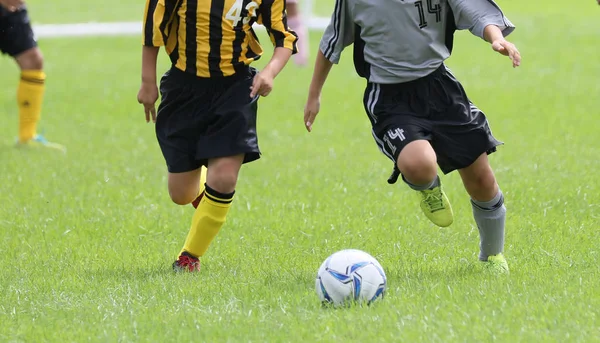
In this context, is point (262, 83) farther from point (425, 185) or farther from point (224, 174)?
point (425, 185)

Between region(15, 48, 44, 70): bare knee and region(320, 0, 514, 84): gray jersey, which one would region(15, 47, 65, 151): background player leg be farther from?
region(320, 0, 514, 84): gray jersey

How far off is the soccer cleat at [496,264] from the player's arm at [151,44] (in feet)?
6.62

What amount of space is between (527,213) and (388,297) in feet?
8.06

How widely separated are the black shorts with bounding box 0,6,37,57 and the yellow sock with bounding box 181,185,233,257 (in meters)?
5.04

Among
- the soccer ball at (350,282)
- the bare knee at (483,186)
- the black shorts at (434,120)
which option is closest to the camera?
the soccer ball at (350,282)

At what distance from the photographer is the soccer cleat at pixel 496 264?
5.35 metres

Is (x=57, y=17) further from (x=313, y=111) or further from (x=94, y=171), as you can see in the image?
(x=313, y=111)

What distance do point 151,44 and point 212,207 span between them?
95 centimetres

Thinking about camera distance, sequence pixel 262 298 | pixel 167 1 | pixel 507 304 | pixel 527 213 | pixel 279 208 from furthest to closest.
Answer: pixel 279 208, pixel 527 213, pixel 167 1, pixel 262 298, pixel 507 304

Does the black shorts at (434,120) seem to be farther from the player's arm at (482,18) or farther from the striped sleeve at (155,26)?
the striped sleeve at (155,26)

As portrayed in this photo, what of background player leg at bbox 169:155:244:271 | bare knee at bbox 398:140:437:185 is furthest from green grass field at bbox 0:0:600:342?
bare knee at bbox 398:140:437:185

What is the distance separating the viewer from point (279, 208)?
294 inches

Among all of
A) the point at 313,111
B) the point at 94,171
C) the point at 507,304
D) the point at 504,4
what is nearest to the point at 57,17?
the point at 504,4

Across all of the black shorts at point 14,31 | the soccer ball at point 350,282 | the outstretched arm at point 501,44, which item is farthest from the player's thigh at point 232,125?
the black shorts at point 14,31
